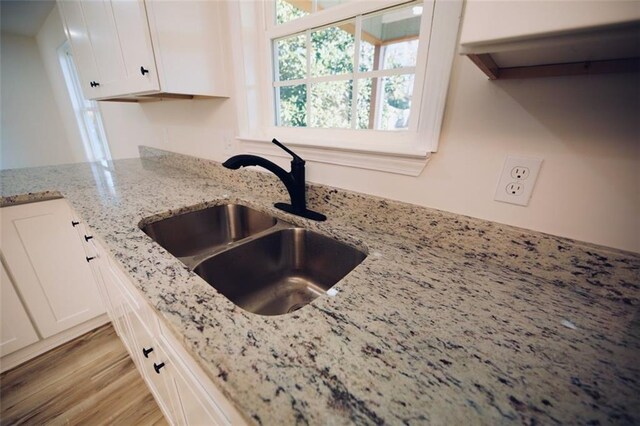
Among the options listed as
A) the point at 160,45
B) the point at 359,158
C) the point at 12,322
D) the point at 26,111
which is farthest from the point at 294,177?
the point at 26,111

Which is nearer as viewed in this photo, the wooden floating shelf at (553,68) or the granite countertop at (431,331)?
the granite countertop at (431,331)

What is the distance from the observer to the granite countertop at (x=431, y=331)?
0.32m

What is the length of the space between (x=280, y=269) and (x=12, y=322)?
60.0 inches

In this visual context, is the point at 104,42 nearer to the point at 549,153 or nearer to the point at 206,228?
the point at 206,228

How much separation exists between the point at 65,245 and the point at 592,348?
6.71ft

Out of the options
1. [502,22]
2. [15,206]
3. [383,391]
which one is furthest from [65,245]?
[502,22]

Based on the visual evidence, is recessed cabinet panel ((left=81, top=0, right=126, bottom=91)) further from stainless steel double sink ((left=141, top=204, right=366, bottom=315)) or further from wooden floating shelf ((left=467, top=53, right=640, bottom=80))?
wooden floating shelf ((left=467, top=53, right=640, bottom=80))

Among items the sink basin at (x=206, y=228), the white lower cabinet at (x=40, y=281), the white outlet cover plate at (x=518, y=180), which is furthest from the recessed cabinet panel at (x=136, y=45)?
the white outlet cover plate at (x=518, y=180)

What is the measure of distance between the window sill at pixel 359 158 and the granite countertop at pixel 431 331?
116 mm

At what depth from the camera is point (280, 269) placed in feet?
2.90

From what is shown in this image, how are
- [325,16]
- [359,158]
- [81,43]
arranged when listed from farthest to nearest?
1. [81,43]
2. [325,16]
3. [359,158]

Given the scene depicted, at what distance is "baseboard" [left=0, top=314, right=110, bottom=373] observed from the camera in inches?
50.4

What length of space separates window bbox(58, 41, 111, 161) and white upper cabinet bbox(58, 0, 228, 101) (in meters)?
2.17

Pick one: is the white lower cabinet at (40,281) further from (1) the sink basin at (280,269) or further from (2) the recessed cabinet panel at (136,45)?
(1) the sink basin at (280,269)
